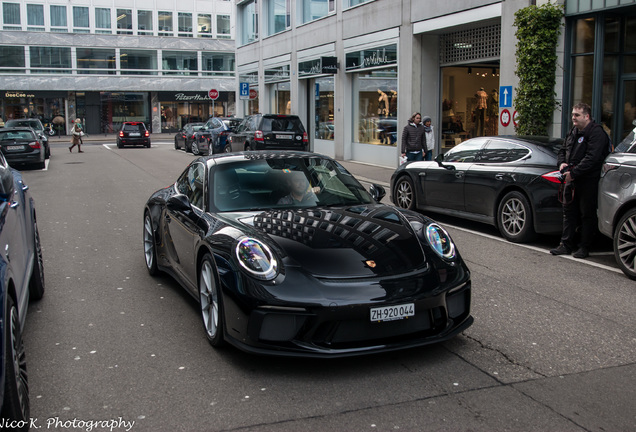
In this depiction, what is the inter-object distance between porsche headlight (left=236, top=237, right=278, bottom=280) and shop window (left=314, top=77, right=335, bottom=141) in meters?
23.0

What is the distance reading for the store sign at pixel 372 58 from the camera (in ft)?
72.7

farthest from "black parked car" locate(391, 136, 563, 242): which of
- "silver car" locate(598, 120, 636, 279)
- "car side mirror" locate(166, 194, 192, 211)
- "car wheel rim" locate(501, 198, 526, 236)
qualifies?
"car side mirror" locate(166, 194, 192, 211)

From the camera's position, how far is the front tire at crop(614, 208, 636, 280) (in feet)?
23.9

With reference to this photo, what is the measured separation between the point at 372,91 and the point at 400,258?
2005 cm

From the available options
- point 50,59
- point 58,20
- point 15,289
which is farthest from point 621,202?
point 58,20

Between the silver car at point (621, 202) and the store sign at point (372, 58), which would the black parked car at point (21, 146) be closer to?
the store sign at point (372, 58)

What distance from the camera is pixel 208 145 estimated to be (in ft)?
93.6

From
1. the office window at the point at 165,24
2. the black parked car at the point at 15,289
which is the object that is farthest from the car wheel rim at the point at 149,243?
the office window at the point at 165,24

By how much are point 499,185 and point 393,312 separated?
5924mm

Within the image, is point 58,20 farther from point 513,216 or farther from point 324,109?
point 513,216

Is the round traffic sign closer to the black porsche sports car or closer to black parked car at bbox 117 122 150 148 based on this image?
the black porsche sports car

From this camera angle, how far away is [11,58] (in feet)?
183

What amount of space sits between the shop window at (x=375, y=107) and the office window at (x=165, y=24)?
40425mm

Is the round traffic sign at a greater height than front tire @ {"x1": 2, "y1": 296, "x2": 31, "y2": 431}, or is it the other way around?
the round traffic sign
